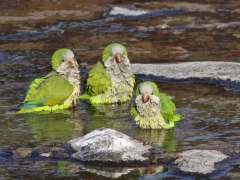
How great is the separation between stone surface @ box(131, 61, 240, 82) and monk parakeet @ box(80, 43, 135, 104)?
43.1 inches

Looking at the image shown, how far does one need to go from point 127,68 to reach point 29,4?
7507 millimetres

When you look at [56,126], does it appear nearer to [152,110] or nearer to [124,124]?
[124,124]

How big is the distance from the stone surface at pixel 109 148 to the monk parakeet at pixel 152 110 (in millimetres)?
910

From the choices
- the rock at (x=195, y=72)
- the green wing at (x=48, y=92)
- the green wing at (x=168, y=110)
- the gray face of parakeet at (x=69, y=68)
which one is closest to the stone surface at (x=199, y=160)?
the green wing at (x=168, y=110)

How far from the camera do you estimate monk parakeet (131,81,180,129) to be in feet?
27.2

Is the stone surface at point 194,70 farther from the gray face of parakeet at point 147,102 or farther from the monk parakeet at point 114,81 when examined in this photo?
the gray face of parakeet at point 147,102

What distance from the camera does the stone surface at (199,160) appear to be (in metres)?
6.78

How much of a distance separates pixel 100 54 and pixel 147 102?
15.5 ft

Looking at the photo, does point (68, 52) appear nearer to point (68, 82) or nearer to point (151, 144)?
point (68, 82)

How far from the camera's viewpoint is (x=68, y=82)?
32.0 feet

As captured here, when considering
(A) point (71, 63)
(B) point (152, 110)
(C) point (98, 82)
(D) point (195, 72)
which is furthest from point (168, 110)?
(D) point (195, 72)

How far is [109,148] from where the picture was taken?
23.8 ft

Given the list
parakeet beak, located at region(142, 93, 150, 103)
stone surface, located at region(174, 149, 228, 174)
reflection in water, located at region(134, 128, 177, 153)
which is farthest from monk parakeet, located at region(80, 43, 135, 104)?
stone surface, located at region(174, 149, 228, 174)

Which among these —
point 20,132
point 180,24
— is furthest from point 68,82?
point 180,24
